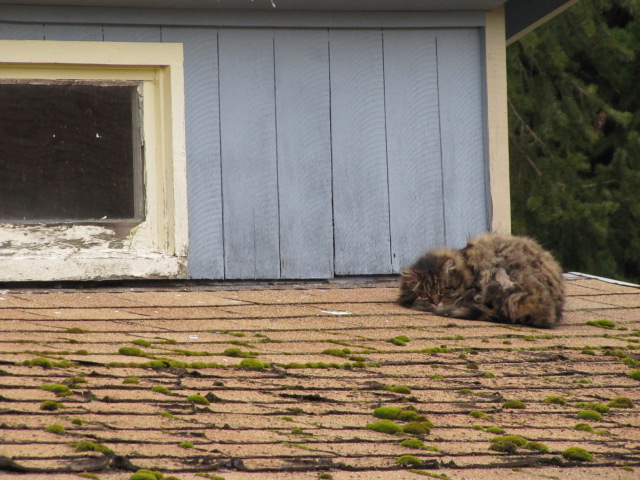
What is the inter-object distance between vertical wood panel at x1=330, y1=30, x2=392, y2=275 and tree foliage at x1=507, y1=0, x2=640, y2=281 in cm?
593

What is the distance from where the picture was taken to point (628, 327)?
4.01 m

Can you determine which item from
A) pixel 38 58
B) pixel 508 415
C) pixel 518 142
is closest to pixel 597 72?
pixel 518 142

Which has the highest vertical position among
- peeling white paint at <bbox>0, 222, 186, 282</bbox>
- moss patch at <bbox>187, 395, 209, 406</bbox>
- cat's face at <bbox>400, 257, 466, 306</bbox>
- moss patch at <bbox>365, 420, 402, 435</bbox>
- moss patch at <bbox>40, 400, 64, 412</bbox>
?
peeling white paint at <bbox>0, 222, 186, 282</bbox>

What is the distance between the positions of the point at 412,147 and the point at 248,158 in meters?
0.97

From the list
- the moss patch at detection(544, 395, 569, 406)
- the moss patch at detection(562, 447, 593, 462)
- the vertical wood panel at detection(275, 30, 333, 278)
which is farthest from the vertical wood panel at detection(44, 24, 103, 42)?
the moss patch at detection(562, 447, 593, 462)

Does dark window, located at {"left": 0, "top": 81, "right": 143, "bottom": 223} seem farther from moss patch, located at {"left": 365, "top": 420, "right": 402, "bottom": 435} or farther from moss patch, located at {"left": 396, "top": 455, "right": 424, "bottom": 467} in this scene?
moss patch, located at {"left": 396, "top": 455, "right": 424, "bottom": 467}

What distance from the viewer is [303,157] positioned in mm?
4852

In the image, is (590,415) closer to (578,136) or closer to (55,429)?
(55,429)

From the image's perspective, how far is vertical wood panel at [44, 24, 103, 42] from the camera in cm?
459

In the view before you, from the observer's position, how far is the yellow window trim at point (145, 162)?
4.46m

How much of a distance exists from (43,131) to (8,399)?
2.63 metres

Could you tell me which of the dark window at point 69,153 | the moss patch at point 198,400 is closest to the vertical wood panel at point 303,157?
the dark window at point 69,153

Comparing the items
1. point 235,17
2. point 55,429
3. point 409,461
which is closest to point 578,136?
point 235,17

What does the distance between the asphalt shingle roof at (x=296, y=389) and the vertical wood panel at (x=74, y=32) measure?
1416 millimetres
